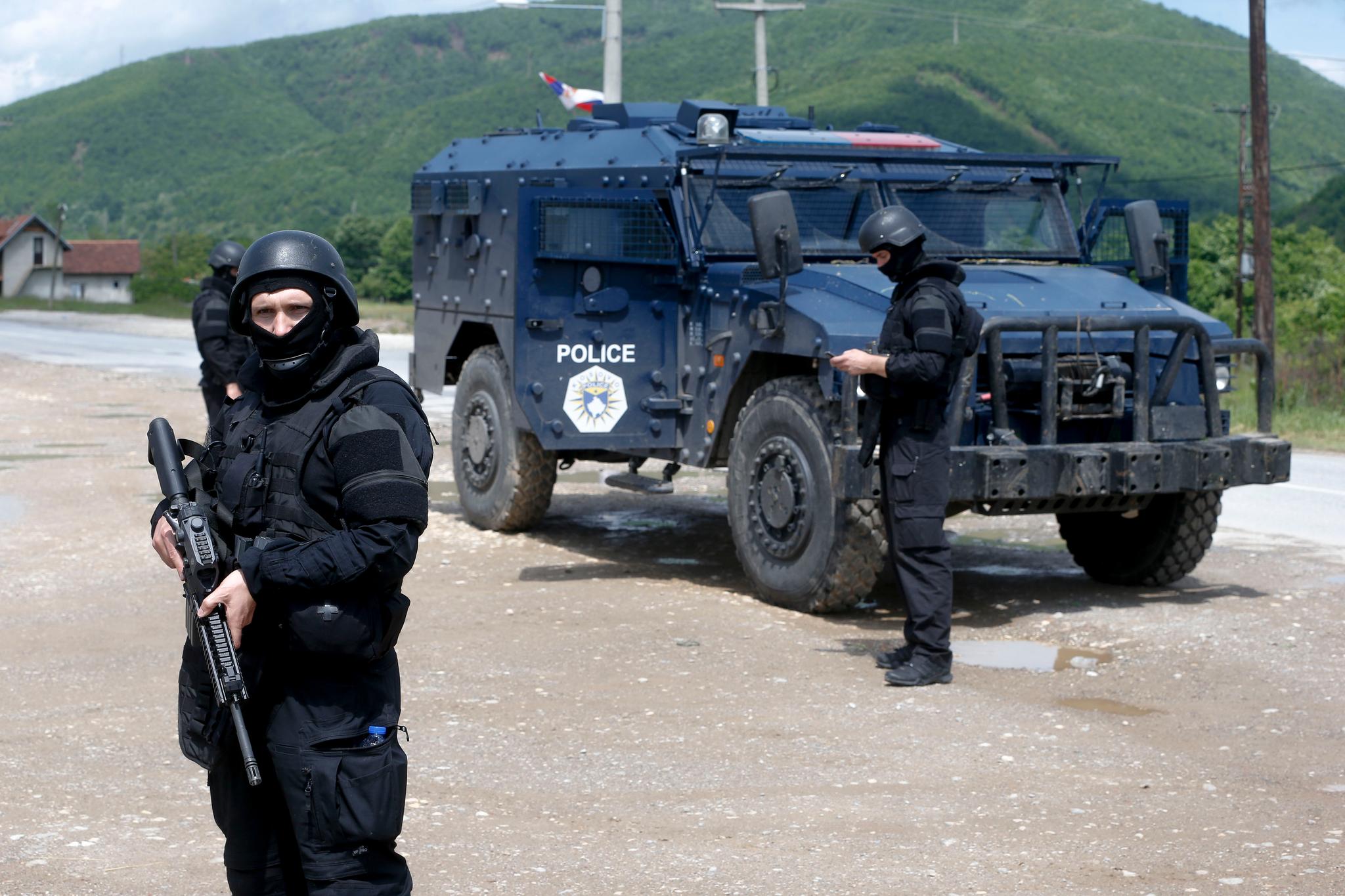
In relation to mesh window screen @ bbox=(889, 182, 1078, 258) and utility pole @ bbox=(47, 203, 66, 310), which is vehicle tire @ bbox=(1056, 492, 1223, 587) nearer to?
mesh window screen @ bbox=(889, 182, 1078, 258)

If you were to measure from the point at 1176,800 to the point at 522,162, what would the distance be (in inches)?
250

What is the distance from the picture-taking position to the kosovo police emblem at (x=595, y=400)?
368 inches

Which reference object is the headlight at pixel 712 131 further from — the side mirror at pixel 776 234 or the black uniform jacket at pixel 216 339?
the black uniform jacket at pixel 216 339

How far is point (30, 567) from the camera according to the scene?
30.9 feet

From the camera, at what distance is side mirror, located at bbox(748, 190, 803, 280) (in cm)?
777

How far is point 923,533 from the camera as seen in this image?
278 inches

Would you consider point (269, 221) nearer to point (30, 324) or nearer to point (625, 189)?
point (30, 324)

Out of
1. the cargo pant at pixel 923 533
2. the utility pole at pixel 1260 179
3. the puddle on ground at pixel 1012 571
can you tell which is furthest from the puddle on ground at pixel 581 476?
the utility pole at pixel 1260 179

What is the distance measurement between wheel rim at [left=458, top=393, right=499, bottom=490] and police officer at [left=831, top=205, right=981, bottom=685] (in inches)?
155

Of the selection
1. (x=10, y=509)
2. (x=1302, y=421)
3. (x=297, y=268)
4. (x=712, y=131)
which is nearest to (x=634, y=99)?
(x=1302, y=421)

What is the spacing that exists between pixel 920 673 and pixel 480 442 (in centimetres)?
447

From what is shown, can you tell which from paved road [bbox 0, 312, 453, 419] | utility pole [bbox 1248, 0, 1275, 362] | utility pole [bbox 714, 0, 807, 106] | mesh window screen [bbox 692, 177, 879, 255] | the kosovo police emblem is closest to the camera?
mesh window screen [bbox 692, 177, 879, 255]

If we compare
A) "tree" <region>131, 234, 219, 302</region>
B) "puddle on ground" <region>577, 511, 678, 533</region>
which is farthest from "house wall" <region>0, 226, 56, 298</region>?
"puddle on ground" <region>577, 511, 678, 533</region>

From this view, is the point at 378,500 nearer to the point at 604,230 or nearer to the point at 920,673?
the point at 920,673
